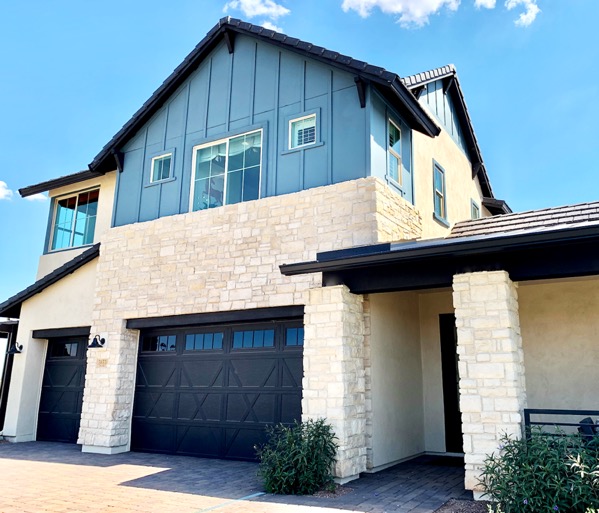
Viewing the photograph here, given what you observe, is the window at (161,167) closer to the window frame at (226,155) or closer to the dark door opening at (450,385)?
the window frame at (226,155)

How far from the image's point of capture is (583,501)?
16.7 feet

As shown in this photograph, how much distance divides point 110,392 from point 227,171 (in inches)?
216

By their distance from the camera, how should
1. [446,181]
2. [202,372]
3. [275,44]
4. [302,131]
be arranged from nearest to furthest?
[302,131] → [202,372] → [275,44] → [446,181]

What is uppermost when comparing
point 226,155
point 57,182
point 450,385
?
point 57,182

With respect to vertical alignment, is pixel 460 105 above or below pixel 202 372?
above

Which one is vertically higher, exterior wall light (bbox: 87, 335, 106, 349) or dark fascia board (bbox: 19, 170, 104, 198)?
dark fascia board (bbox: 19, 170, 104, 198)

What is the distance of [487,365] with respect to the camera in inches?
258

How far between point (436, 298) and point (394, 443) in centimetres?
322

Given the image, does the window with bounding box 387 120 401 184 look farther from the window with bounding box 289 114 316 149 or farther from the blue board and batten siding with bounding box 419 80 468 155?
the blue board and batten siding with bounding box 419 80 468 155

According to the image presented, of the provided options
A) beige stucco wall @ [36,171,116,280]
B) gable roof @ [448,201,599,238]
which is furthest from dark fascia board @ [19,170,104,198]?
gable roof @ [448,201,599,238]

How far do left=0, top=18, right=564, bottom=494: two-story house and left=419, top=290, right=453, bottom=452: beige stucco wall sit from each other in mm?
38

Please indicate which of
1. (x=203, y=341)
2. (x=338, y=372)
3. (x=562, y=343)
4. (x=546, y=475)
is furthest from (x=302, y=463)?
(x=562, y=343)

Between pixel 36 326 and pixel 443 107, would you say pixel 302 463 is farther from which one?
pixel 443 107

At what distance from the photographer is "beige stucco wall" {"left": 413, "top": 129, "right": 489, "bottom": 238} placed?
11484 millimetres
